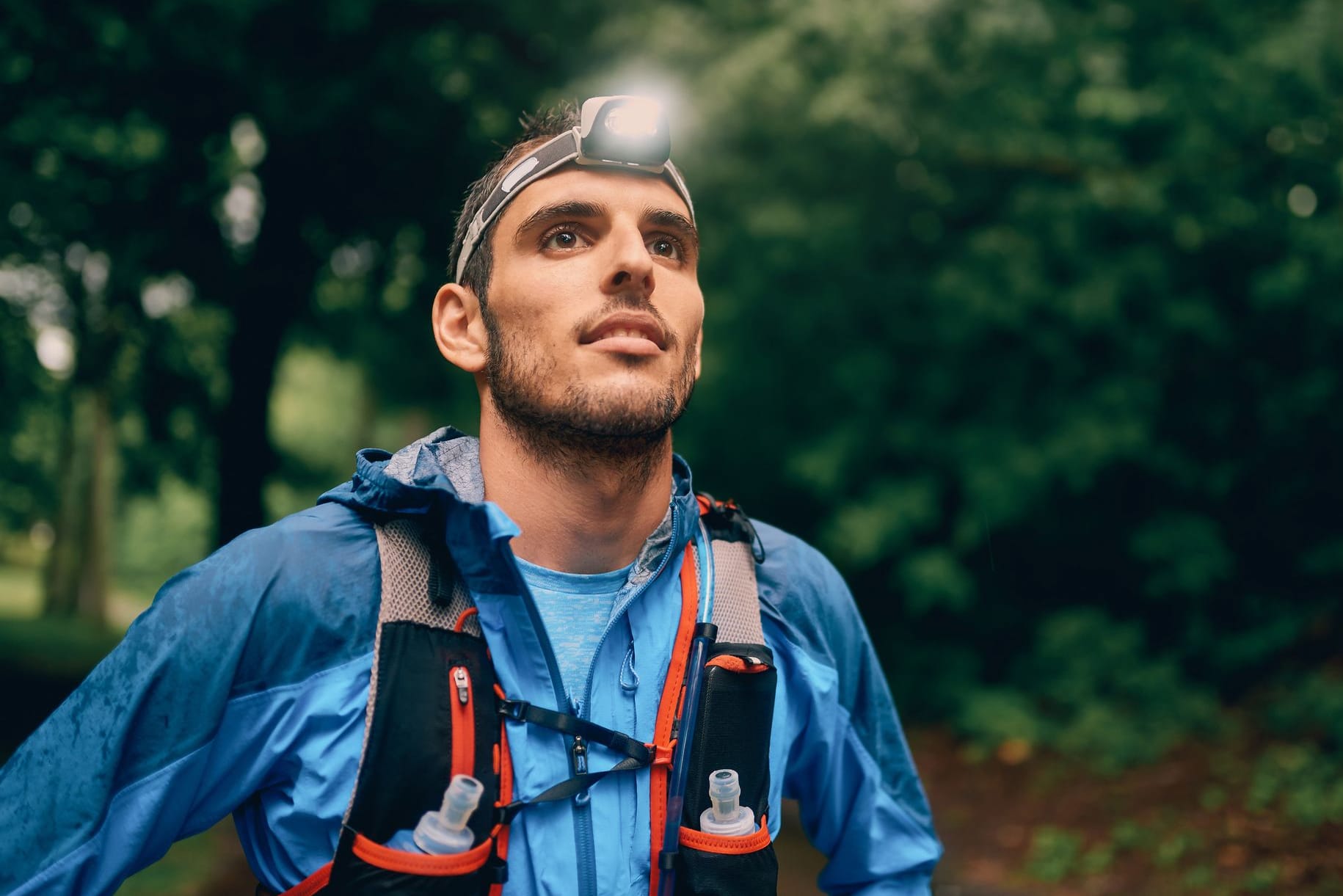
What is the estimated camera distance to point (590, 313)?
1990 mm

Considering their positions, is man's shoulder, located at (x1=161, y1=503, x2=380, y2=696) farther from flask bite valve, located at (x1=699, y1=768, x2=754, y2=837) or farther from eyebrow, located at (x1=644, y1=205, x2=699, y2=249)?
eyebrow, located at (x1=644, y1=205, x2=699, y2=249)

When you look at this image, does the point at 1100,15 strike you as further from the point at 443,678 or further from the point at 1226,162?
the point at 443,678

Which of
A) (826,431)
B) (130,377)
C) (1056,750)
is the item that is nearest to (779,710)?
(1056,750)

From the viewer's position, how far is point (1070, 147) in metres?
8.23

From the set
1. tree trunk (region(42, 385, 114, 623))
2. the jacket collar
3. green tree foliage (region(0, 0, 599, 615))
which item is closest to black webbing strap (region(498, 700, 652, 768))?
the jacket collar

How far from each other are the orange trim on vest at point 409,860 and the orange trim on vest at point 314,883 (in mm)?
89

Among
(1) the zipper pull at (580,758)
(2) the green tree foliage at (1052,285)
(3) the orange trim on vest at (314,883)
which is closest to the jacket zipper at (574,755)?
(1) the zipper pull at (580,758)

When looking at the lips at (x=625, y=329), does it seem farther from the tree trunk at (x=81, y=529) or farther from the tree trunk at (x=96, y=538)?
the tree trunk at (x=96, y=538)

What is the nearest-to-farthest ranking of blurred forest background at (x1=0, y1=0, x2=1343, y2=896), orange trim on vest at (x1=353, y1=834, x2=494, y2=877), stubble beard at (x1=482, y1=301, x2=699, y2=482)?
1. orange trim on vest at (x1=353, y1=834, x2=494, y2=877)
2. stubble beard at (x1=482, y1=301, x2=699, y2=482)
3. blurred forest background at (x1=0, y1=0, x2=1343, y2=896)

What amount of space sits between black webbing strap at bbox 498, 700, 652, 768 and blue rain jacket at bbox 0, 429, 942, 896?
35mm

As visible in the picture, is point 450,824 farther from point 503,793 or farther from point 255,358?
point 255,358

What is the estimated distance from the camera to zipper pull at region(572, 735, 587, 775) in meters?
1.79

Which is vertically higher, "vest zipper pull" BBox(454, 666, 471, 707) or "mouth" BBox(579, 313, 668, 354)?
"mouth" BBox(579, 313, 668, 354)

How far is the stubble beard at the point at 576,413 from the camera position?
196 centimetres
